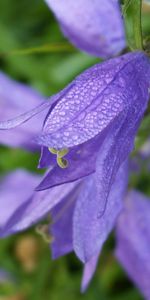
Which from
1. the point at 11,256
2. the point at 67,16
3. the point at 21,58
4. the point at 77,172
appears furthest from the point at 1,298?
the point at 77,172

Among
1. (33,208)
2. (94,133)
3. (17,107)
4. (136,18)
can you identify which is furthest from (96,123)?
(17,107)

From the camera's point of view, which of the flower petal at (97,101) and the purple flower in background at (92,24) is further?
the purple flower in background at (92,24)

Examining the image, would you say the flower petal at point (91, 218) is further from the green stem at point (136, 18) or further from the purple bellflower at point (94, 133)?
the green stem at point (136, 18)

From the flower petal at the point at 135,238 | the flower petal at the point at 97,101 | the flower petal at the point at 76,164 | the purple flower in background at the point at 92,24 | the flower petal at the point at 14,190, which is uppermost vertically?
the flower petal at the point at 97,101

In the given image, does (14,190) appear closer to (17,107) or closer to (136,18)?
(17,107)

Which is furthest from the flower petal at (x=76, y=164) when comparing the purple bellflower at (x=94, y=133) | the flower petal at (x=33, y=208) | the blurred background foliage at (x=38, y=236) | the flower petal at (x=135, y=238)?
the blurred background foliage at (x=38, y=236)

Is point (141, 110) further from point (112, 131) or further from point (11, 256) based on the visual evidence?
point (11, 256)
